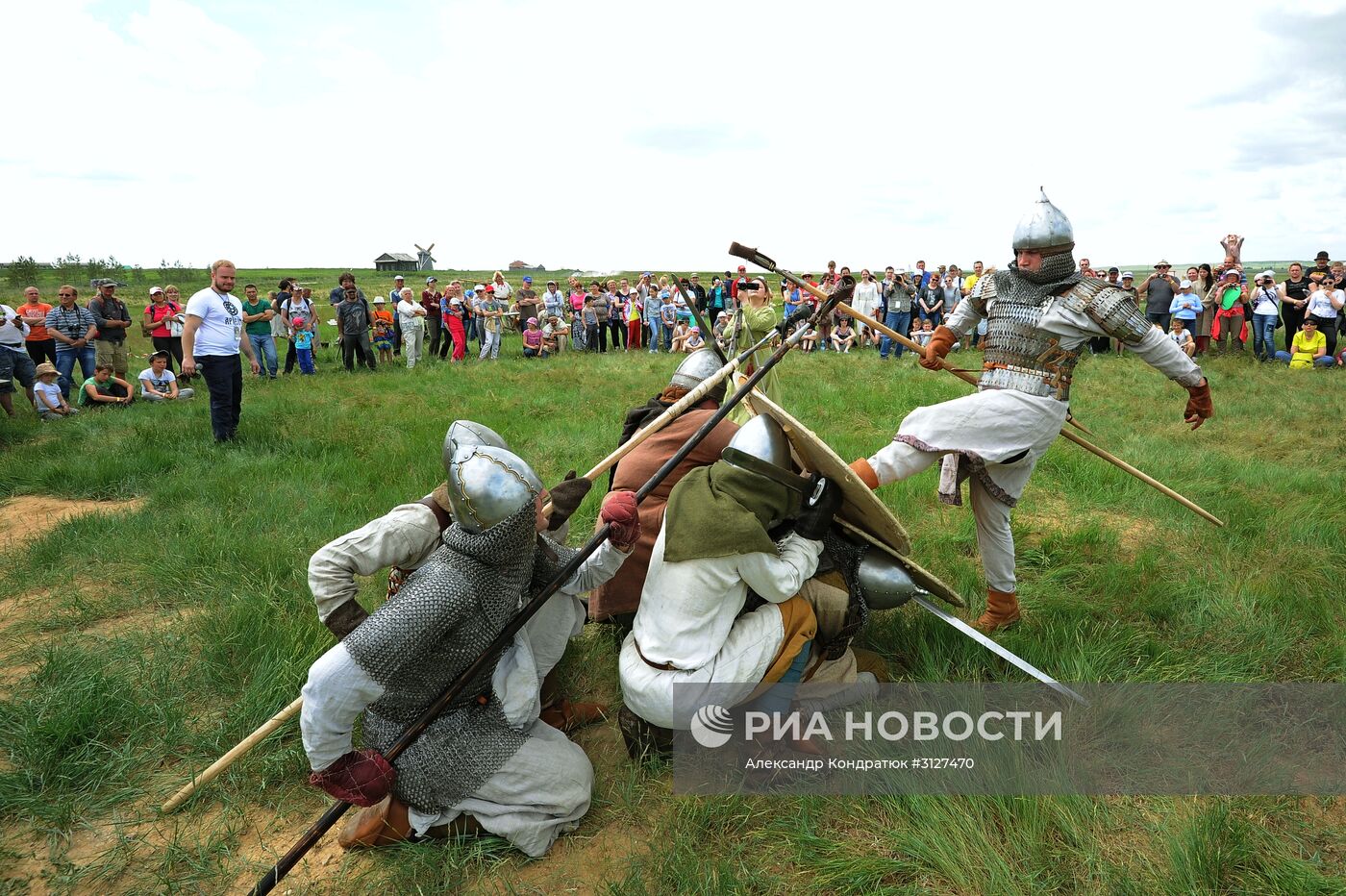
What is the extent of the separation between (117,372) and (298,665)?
1029 cm

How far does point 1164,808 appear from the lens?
7.95 ft

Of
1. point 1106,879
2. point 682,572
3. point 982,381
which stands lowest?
point 1106,879

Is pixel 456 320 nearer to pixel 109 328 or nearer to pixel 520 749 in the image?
pixel 109 328

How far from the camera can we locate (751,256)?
12.3 feet

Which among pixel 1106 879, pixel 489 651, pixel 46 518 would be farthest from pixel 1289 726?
pixel 46 518

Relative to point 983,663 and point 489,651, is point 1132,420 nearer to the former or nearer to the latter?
point 983,663

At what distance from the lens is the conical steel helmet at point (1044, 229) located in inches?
127

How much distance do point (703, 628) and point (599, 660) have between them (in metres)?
1.08

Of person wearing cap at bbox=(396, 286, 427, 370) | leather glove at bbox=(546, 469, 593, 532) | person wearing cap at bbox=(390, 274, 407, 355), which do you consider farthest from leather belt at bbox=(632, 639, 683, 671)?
person wearing cap at bbox=(390, 274, 407, 355)

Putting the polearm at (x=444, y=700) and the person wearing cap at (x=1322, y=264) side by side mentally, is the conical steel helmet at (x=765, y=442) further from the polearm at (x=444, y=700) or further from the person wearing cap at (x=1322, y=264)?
the person wearing cap at (x=1322, y=264)

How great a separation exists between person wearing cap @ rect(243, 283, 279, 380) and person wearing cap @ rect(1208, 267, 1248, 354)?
15537 mm

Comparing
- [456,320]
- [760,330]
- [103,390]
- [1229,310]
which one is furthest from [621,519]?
[1229,310]

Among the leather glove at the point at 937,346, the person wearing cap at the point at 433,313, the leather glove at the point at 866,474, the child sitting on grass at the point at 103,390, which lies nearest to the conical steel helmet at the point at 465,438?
the leather glove at the point at 866,474

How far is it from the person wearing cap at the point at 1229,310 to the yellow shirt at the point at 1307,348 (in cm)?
132
